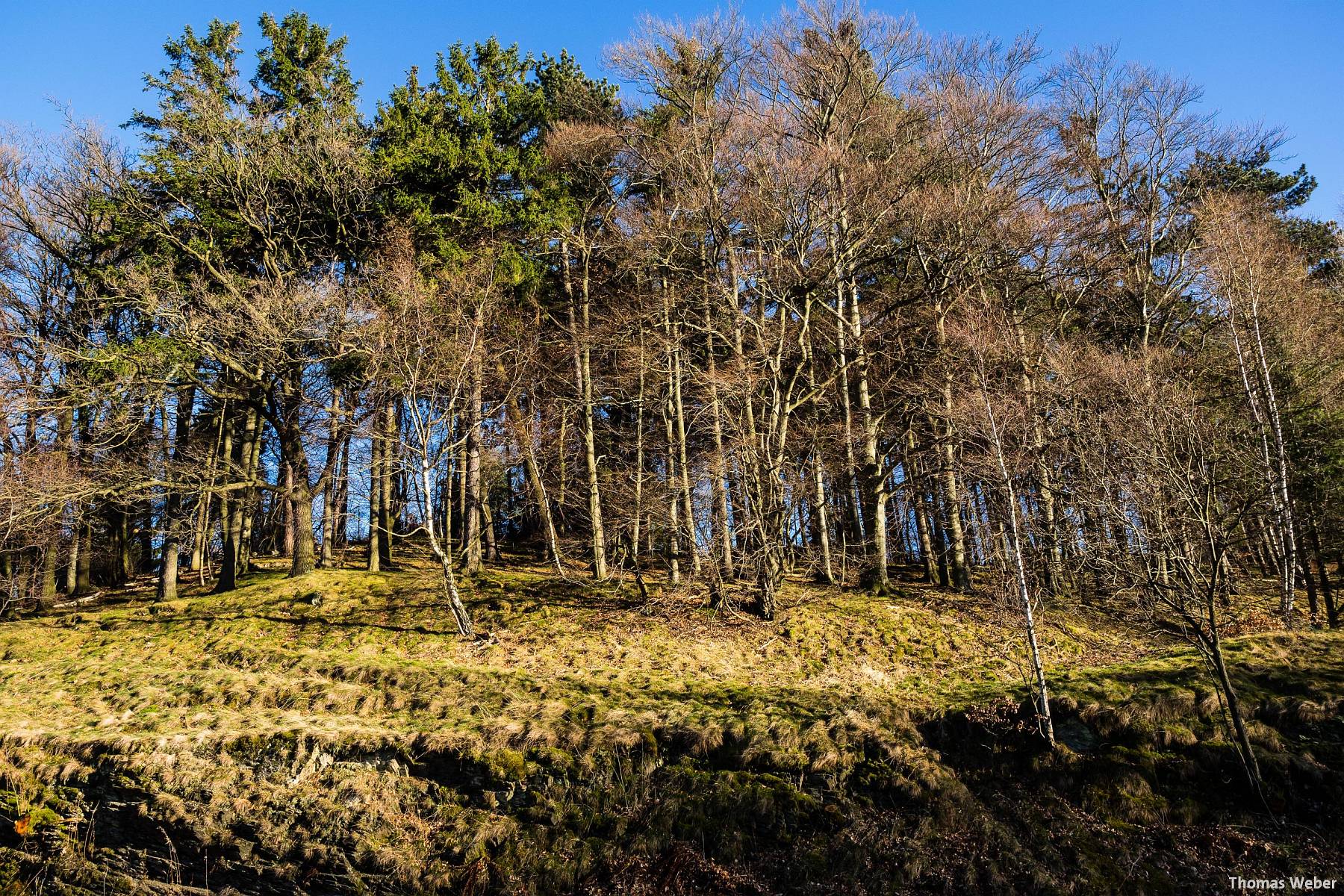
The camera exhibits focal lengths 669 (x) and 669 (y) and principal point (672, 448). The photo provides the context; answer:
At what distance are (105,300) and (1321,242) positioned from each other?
35086 mm

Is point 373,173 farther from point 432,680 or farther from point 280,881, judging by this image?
point 280,881

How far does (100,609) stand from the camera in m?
16.2

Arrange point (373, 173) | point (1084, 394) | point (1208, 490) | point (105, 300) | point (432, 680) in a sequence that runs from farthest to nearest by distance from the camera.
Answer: point (373, 173) < point (105, 300) < point (1084, 394) < point (432, 680) < point (1208, 490)

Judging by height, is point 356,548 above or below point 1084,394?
below

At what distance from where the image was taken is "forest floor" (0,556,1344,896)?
604cm

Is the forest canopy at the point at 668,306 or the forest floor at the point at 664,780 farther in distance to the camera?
the forest canopy at the point at 668,306

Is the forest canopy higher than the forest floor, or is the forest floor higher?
the forest canopy

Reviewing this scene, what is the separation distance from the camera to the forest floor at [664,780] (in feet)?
19.8

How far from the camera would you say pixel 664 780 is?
7.32 m

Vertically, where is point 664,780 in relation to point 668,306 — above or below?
below

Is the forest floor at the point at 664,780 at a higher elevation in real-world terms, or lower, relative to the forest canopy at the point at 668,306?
lower

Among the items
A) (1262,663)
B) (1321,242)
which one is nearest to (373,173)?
(1262,663)

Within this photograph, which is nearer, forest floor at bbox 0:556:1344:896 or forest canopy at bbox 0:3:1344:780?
forest floor at bbox 0:556:1344:896

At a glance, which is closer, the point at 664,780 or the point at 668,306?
the point at 664,780
